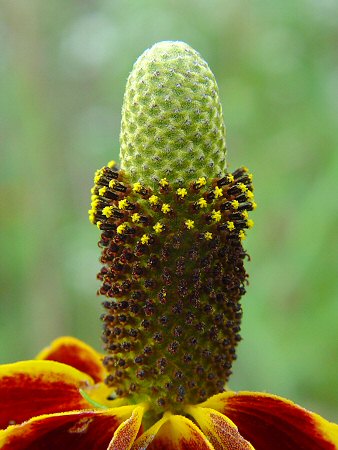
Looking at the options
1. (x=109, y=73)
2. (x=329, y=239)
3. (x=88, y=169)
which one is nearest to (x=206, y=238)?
(x=329, y=239)

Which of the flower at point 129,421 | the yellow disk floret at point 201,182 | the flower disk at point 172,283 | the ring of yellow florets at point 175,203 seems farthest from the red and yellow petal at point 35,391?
the yellow disk floret at point 201,182

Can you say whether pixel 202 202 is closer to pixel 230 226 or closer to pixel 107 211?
pixel 230 226

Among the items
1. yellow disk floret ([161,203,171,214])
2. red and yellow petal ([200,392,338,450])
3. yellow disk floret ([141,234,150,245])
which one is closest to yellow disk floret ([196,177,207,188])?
yellow disk floret ([161,203,171,214])

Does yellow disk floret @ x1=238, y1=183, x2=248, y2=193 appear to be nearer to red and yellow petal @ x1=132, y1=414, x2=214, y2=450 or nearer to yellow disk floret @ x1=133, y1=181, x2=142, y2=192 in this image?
yellow disk floret @ x1=133, y1=181, x2=142, y2=192

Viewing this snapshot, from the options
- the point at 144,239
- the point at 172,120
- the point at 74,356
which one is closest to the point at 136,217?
the point at 144,239

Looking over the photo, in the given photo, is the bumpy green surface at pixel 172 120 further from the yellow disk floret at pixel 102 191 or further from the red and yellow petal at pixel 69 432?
the red and yellow petal at pixel 69 432
